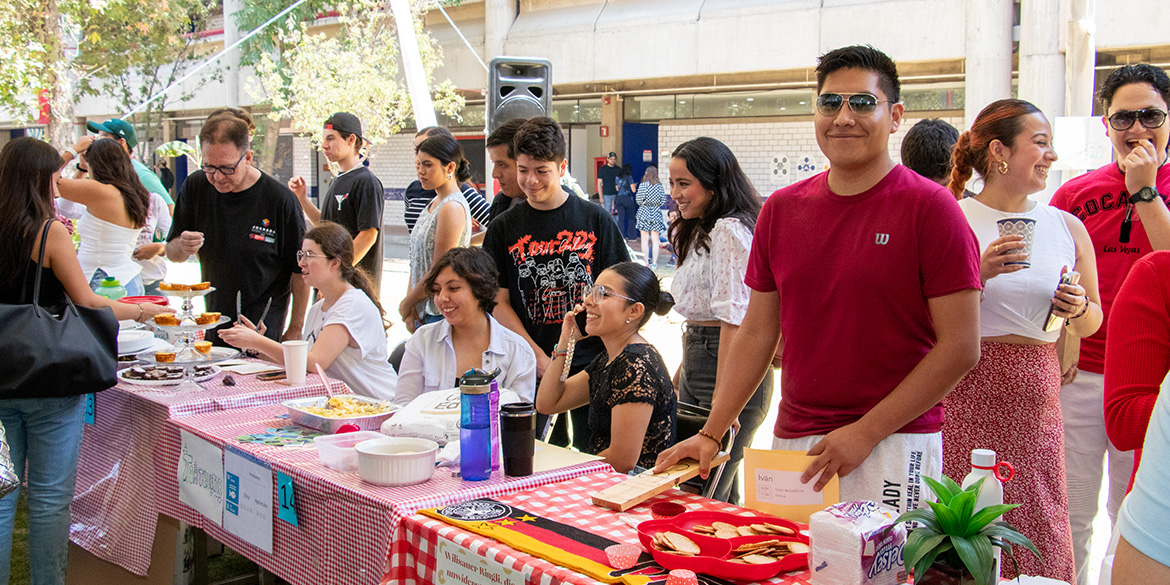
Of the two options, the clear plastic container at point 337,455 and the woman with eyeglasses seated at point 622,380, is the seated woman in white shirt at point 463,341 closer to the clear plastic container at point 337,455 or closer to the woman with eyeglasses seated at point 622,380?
the woman with eyeglasses seated at point 622,380

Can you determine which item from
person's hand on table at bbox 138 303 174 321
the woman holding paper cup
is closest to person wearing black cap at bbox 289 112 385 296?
person's hand on table at bbox 138 303 174 321

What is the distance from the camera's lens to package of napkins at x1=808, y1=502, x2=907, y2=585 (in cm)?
154

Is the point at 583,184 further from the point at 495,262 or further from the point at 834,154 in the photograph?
the point at 834,154

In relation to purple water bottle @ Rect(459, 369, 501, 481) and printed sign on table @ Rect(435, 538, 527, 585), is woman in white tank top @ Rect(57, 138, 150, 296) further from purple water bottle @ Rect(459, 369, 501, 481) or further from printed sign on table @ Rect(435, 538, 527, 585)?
printed sign on table @ Rect(435, 538, 527, 585)

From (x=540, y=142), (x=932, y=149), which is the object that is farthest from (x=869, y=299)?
(x=540, y=142)

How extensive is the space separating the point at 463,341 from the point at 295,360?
2.10 ft

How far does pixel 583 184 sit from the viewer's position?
20297mm

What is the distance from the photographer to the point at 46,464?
316cm

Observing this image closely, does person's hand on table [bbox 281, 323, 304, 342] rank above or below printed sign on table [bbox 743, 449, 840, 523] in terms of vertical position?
above

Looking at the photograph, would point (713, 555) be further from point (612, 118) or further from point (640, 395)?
point (612, 118)

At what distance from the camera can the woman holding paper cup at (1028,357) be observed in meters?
2.60

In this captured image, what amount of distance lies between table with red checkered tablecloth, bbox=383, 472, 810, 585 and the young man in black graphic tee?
136cm

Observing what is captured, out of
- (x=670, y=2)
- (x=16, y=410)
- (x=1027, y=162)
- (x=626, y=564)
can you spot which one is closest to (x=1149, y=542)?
(x=626, y=564)

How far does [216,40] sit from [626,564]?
2409 centimetres
